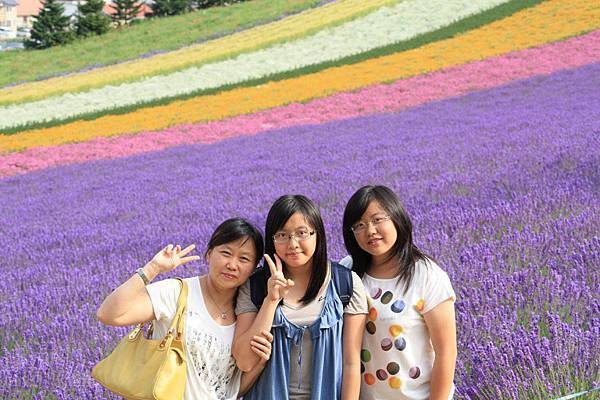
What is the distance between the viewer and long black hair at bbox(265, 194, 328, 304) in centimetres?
278

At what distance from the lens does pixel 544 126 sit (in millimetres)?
10273

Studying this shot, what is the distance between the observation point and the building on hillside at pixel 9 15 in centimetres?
10175

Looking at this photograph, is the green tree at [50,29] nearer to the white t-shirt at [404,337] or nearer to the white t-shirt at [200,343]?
the white t-shirt at [200,343]

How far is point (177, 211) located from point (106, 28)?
4128 centimetres

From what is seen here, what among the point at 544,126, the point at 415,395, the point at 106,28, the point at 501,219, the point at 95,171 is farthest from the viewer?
the point at 106,28

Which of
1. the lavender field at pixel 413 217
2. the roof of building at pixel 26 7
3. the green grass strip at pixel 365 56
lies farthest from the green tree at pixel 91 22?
the roof of building at pixel 26 7

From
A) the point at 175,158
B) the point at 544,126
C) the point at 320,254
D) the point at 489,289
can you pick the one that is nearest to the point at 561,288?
the point at 489,289

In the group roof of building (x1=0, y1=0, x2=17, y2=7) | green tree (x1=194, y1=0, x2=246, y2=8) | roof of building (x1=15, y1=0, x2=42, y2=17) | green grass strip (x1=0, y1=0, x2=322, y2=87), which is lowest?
green grass strip (x1=0, y1=0, x2=322, y2=87)

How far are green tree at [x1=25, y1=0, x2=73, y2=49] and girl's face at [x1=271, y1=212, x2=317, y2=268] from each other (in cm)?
4460

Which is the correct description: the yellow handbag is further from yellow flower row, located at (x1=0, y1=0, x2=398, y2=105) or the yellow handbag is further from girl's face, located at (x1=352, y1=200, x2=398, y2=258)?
yellow flower row, located at (x1=0, y1=0, x2=398, y2=105)

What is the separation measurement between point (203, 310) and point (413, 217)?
2906 mm

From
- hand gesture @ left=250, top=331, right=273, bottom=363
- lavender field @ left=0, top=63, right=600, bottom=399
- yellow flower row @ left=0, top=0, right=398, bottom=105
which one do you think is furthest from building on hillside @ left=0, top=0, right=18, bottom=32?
hand gesture @ left=250, top=331, right=273, bottom=363

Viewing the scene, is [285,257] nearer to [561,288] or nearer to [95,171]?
[561,288]

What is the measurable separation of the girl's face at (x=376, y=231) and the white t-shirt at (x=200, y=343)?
59 cm
